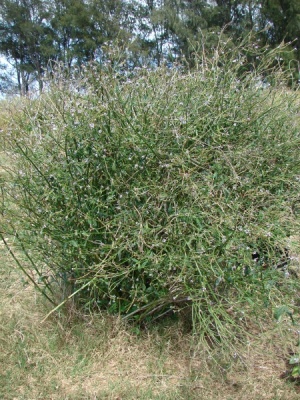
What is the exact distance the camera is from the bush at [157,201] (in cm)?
236

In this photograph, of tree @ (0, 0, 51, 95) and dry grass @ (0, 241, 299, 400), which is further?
tree @ (0, 0, 51, 95)

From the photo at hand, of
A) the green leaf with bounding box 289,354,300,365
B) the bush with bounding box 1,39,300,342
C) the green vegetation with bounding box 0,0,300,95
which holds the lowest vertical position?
the green leaf with bounding box 289,354,300,365

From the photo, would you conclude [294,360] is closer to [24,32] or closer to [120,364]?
[120,364]

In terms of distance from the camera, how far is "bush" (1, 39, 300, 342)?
2.36 metres

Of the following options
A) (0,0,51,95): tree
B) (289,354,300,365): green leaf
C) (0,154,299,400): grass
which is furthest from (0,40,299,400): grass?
(0,0,51,95): tree

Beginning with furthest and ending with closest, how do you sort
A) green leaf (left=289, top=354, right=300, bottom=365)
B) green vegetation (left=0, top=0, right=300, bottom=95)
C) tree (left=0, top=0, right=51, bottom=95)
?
tree (left=0, top=0, right=51, bottom=95), green vegetation (left=0, top=0, right=300, bottom=95), green leaf (left=289, top=354, right=300, bottom=365)

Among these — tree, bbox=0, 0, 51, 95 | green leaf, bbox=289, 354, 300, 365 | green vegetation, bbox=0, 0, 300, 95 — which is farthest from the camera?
tree, bbox=0, 0, 51, 95

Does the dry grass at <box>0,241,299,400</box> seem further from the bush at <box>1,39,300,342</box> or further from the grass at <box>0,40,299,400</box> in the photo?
the bush at <box>1,39,300,342</box>

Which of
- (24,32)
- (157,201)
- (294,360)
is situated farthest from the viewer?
(24,32)

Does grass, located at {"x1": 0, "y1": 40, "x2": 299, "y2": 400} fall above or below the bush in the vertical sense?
below

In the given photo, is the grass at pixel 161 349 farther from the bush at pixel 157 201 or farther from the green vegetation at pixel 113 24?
the green vegetation at pixel 113 24

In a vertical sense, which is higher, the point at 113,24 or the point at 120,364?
the point at 113,24

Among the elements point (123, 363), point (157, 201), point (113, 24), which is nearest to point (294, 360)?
point (123, 363)

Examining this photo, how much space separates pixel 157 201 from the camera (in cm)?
250
